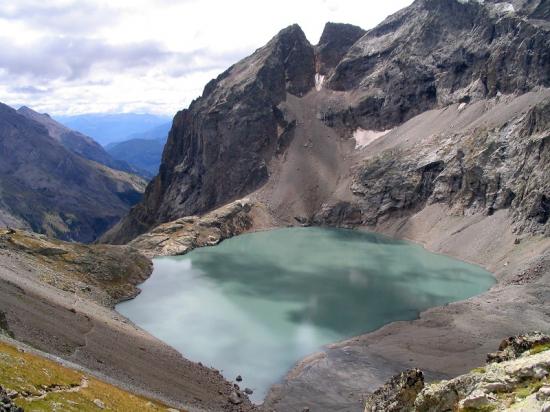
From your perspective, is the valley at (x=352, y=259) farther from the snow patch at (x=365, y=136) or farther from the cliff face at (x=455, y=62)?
the snow patch at (x=365, y=136)

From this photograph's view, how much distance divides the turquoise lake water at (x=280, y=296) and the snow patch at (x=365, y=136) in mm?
58767

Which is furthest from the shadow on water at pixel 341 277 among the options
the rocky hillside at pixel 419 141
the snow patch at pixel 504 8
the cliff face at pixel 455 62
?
the snow patch at pixel 504 8

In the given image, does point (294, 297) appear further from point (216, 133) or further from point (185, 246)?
point (216, 133)

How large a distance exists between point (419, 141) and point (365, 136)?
29.8 m

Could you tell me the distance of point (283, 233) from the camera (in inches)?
6088

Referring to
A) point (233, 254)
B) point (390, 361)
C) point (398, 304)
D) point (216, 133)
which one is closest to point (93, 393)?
point (390, 361)

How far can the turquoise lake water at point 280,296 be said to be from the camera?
67438 mm

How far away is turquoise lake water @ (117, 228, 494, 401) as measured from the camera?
6744cm

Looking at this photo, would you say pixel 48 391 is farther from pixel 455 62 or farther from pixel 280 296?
pixel 455 62

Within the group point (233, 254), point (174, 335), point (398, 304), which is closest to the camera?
point (174, 335)

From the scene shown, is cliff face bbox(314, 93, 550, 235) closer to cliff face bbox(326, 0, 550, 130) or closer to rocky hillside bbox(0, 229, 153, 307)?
cliff face bbox(326, 0, 550, 130)

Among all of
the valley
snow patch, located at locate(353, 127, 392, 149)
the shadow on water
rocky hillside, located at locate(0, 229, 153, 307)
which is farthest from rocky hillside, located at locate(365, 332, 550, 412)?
snow patch, located at locate(353, 127, 392, 149)

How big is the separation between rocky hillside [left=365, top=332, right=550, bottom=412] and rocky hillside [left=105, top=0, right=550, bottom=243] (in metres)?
91.6

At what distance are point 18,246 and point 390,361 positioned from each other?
62.7m
